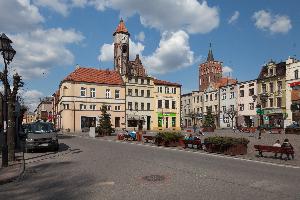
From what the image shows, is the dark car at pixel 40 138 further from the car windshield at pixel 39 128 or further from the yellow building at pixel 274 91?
the yellow building at pixel 274 91

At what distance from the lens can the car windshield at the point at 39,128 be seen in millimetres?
23288

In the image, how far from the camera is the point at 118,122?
214ft

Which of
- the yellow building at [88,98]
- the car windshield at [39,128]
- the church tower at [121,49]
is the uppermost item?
the church tower at [121,49]

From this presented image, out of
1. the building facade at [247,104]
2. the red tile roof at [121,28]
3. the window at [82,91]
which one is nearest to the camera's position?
the window at [82,91]

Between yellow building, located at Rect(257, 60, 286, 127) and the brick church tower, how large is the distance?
200 feet

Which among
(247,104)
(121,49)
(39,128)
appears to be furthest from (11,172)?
(121,49)

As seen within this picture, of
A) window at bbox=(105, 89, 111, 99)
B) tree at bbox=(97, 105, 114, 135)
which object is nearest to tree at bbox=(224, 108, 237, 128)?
window at bbox=(105, 89, 111, 99)

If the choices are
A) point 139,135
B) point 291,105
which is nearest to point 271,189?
point 139,135

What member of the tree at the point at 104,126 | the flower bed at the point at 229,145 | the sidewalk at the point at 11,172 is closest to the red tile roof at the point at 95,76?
the tree at the point at 104,126

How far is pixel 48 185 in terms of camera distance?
10.8 m

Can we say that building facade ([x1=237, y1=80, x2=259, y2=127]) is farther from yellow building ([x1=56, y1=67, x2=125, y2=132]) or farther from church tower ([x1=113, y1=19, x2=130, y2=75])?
church tower ([x1=113, y1=19, x2=130, y2=75])

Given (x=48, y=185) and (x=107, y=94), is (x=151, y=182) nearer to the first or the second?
(x=48, y=185)

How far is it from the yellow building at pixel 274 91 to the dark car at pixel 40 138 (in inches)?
1718

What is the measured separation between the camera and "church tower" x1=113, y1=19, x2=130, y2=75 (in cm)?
7506
